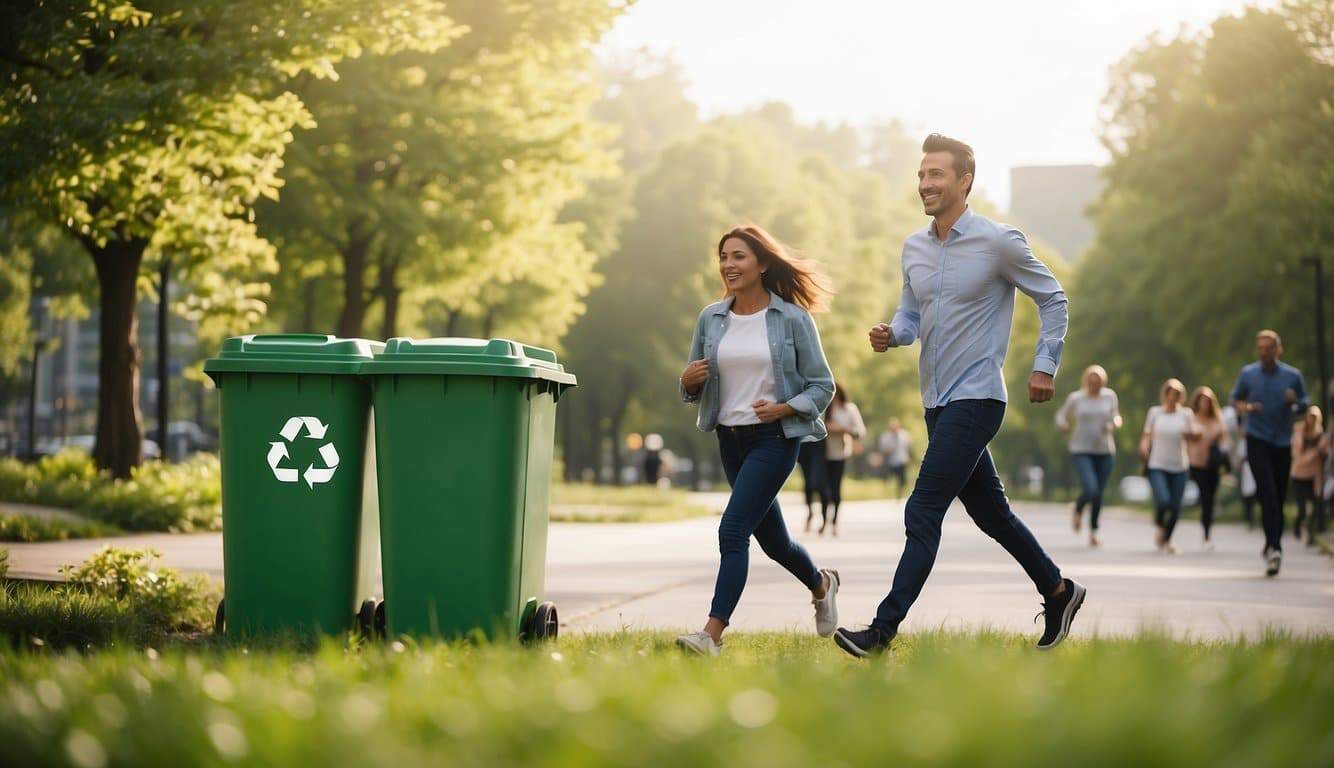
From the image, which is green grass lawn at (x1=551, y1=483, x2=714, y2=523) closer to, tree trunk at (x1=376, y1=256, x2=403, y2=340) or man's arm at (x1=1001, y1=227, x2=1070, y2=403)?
tree trunk at (x1=376, y1=256, x2=403, y2=340)

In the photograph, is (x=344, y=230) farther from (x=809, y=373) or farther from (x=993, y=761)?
(x=993, y=761)

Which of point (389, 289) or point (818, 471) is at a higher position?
point (389, 289)

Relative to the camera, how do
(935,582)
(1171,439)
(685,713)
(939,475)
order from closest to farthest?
(685,713)
(939,475)
(935,582)
(1171,439)

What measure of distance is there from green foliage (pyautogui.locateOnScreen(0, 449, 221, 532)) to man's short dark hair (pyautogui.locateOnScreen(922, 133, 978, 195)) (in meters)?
11.1

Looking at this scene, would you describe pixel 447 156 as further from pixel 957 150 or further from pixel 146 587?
pixel 957 150

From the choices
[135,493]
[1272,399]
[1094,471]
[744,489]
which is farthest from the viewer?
[1094,471]

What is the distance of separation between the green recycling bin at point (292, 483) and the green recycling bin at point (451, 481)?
10.2 inches

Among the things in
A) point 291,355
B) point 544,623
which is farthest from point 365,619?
point 291,355

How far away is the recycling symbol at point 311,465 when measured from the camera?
22.5 ft

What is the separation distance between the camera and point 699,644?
6.59 metres

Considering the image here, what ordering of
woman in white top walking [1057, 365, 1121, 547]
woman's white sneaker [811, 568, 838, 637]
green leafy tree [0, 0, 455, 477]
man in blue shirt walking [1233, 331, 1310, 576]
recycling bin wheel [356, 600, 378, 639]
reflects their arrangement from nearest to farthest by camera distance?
recycling bin wheel [356, 600, 378, 639] < woman's white sneaker [811, 568, 838, 637] < green leafy tree [0, 0, 455, 477] < man in blue shirt walking [1233, 331, 1310, 576] < woman in white top walking [1057, 365, 1121, 547]

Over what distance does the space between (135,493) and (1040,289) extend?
40.2 feet

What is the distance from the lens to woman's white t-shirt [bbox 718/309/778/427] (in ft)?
23.9

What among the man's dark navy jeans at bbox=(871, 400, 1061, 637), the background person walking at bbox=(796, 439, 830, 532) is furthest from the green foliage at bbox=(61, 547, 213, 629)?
the background person walking at bbox=(796, 439, 830, 532)
